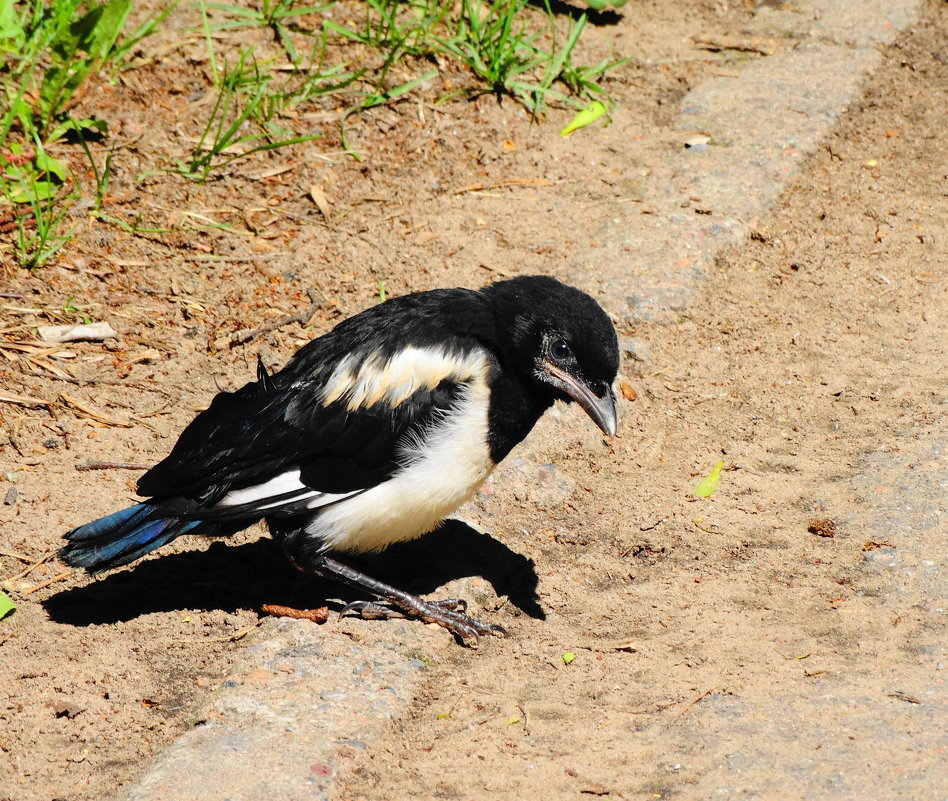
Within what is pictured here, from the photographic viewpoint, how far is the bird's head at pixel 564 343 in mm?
4156

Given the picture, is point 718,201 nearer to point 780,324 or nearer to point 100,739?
point 780,324

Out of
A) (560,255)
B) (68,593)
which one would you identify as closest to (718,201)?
(560,255)

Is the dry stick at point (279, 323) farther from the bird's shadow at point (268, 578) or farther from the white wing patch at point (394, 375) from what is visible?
the white wing patch at point (394, 375)

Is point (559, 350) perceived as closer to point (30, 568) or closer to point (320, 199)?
point (30, 568)

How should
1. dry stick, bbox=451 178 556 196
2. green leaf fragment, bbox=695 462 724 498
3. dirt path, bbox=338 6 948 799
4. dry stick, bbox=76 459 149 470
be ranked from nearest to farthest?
dirt path, bbox=338 6 948 799 → dry stick, bbox=76 459 149 470 → green leaf fragment, bbox=695 462 724 498 → dry stick, bbox=451 178 556 196

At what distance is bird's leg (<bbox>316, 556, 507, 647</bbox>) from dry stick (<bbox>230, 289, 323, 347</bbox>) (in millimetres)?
1594

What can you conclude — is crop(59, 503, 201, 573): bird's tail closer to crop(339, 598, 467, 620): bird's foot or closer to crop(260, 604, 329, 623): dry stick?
crop(260, 604, 329, 623): dry stick

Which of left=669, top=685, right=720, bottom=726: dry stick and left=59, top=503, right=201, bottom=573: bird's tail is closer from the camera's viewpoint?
left=669, top=685, right=720, bottom=726: dry stick

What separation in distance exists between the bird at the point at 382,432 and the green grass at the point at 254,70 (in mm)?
2113

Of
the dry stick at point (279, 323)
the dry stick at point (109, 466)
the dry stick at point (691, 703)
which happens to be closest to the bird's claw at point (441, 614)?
the dry stick at point (691, 703)

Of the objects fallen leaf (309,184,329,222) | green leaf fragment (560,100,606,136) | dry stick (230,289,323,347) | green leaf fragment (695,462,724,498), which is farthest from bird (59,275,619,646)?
green leaf fragment (560,100,606,136)

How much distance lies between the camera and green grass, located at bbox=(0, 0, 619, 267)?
6078 mm

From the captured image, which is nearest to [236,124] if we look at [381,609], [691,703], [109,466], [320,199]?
[320,199]

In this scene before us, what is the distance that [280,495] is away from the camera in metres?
4.15
